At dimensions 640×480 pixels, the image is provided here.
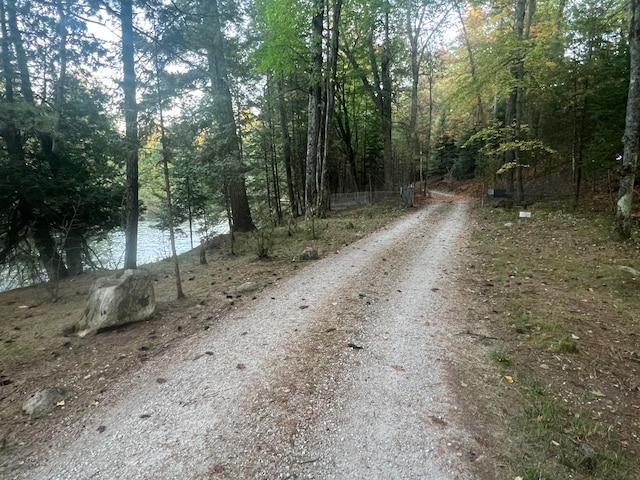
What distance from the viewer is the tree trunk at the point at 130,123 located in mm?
5629

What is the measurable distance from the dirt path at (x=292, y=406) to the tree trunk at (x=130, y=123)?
3.61 m

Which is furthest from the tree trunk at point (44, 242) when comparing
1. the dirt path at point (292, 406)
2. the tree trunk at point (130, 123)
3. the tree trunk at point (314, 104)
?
the tree trunk at point (314, 104)

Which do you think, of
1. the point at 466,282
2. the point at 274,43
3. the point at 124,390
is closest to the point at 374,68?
the point at 274,43

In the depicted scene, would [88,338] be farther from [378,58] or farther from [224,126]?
[378,58]

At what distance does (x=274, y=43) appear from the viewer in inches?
478

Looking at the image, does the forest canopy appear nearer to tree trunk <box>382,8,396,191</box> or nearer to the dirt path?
tree trunk <box>382,8,396,191</box>

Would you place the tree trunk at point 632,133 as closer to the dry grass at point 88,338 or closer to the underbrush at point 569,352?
the underbrush at point 569,352

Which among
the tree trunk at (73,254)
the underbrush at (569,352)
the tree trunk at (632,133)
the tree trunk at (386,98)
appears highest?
the tree trunk at (386,98)

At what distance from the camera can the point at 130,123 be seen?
18.5ft

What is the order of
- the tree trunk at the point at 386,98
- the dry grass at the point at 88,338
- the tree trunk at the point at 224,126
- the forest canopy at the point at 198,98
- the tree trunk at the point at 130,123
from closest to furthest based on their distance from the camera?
the dry grass at the point at 88,338 → the tree trunk at the point at 130,123 → the forest canopy at the point at 198,98 → the tree trunk at the point at 224,126 → the tree trunk at the point at 386,98

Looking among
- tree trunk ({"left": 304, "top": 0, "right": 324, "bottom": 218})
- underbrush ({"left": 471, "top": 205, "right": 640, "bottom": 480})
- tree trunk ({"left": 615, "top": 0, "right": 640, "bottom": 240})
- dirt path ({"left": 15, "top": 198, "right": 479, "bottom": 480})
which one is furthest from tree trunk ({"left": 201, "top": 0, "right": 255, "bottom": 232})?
tree trunk ({"left": 615, "top": 0, "right": 640, "bottom": 240})

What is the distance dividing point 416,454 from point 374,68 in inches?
796

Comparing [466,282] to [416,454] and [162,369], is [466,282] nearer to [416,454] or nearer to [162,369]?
[416,454]

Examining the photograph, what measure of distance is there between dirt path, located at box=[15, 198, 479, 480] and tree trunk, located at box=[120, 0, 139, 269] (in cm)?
361
